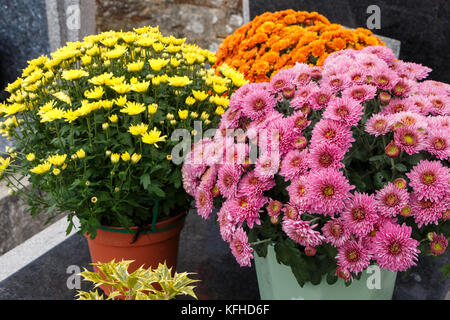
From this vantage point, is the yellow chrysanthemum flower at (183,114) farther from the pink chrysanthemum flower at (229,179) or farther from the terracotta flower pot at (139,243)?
the terracotta flower pot at (139,243)

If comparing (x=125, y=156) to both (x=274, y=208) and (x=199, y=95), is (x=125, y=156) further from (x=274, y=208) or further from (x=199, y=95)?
(x=274, y=208)

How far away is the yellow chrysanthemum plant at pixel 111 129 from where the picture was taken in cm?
142

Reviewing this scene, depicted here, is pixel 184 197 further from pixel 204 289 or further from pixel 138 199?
pixel 204 289

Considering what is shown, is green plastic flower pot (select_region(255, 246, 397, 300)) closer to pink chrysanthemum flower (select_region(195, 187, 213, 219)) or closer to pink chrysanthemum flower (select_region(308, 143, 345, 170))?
pink chrysanthemum flower (select_region(195, 187, 213, 219))

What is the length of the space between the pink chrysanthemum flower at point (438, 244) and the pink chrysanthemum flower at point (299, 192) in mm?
358

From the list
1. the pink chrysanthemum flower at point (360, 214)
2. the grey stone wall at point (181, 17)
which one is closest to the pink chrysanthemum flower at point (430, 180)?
the pink chrysanthemum flower at point (360, 214)

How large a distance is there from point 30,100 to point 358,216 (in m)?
1.22

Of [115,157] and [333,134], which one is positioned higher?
[333,134]

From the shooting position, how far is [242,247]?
48.4 inches

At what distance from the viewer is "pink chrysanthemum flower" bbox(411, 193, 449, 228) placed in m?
1.10

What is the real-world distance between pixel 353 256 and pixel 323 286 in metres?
0.20

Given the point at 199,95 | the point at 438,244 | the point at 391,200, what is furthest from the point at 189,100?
the point at 438,244

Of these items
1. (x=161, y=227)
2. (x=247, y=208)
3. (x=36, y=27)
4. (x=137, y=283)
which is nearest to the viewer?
(x=137, y=283)

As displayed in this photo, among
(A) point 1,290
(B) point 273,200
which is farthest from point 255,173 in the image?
(A) point 1,290
